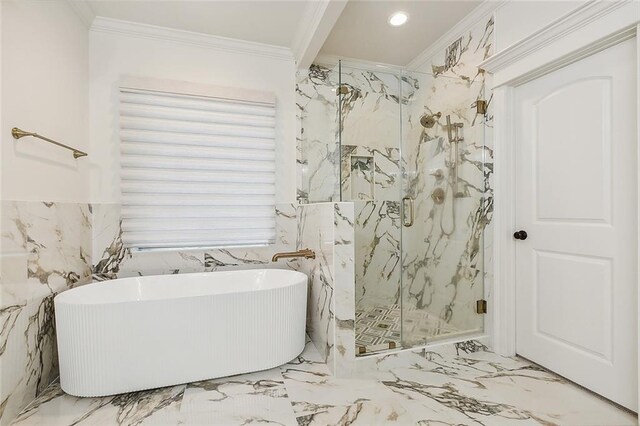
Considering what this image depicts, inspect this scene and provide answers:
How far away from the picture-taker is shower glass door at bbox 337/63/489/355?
2270 mm

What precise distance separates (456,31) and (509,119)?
926 mm

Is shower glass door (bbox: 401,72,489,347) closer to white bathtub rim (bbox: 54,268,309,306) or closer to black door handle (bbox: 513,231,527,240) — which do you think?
black door handle (bbox: 513,231,527,240)

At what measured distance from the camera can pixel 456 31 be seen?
2.47m

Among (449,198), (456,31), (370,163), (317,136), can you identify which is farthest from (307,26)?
(449,198)

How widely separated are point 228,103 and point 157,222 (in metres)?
1.11

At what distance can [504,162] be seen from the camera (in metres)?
2.12

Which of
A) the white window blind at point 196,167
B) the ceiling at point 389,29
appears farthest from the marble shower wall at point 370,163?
the white window blind at point 196,167

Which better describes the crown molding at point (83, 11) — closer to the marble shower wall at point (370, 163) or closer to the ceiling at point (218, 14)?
the ceiling at point (218, 14)

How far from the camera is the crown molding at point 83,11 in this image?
79.6 inches

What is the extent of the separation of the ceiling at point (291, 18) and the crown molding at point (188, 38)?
46 mm

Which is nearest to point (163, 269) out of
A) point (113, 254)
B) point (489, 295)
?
point (113, 254)

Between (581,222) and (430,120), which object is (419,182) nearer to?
(430,120)

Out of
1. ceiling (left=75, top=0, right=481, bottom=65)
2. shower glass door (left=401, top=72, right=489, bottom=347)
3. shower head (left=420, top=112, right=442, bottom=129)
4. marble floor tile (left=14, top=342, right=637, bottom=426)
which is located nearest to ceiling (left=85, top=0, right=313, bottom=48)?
ceiling (left=75, top=0, right=481, bottom=65)

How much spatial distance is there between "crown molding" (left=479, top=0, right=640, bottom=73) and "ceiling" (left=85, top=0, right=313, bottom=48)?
4.33ft
